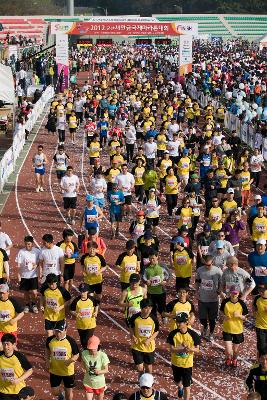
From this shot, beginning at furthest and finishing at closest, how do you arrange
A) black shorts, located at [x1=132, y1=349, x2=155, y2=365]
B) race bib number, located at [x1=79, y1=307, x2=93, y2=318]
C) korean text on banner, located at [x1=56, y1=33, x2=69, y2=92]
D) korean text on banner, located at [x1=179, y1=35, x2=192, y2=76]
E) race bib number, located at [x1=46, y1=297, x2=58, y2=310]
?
1. korean text on banner, located at [x1=179, y1=35, x2=192, y2=76]
2. korean text on banner, located at [x1=56, y1=33, x2=69, y2=92]
3. race bib number, located at [x1=46, y1=297, x2=58, y2=310]
4. race bib number, located at [x1=79, y1=307, x2=93, y2=318]
5. black shorts, located at [x1=132, y1=349, x2=155, y2=365]

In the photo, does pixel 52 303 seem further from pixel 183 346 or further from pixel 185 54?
pixel 185 54

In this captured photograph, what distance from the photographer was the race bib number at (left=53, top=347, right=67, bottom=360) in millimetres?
9984

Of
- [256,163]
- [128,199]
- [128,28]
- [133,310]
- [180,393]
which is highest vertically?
[128,28]

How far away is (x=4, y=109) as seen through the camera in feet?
116

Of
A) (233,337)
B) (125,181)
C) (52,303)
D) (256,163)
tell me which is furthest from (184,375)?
(256,163)

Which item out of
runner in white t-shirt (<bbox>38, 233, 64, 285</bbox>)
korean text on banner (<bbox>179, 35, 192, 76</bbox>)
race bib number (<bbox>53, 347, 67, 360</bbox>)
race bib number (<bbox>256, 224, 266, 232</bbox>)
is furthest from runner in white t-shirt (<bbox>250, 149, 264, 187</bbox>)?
korean text on banner (<bbox>179, 35, 192, 76</bbox>)

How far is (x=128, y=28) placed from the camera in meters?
46.4

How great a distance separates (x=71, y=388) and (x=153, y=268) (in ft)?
9.31

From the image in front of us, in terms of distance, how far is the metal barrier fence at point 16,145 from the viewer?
78.9 feet

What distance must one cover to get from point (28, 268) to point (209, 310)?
302 cm

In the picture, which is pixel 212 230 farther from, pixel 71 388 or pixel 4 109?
pixel 4 109

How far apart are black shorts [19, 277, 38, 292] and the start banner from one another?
32.7 meters

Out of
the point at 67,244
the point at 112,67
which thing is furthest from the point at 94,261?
the point at 112,67

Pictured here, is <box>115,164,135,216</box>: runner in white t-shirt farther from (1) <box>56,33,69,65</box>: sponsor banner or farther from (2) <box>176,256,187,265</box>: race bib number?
(1) <box>56,33,69,65</box>: sponsor banner
